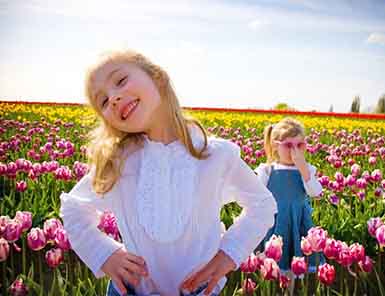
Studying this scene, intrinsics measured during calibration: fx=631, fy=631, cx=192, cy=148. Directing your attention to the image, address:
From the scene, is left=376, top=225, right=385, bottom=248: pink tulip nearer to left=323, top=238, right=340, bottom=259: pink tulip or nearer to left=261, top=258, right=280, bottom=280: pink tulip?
left=323, top=238, right=340, bottom=259: pink tulip

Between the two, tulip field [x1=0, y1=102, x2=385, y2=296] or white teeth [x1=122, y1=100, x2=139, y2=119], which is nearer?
white teeth [x1=122, y1=100, x2=139, y2=119]

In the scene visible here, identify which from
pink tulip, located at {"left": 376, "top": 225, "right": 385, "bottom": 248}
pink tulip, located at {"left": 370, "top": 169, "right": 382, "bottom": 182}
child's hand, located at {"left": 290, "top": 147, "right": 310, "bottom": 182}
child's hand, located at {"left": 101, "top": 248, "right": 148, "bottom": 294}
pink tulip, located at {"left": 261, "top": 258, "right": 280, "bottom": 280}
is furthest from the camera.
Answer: pink tulip, located at {"left": 370, "top": 169, "right": 382, "bottom": 182}

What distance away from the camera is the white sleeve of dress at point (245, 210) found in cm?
67

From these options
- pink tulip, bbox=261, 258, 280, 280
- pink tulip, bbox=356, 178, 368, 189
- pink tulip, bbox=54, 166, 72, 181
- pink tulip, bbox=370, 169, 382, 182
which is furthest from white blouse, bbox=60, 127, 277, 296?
pink tulip, bbox=370, 169, 382, 182

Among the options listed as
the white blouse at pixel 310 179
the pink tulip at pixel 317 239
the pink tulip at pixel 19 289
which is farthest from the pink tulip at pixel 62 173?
the pink tulip at pixel 317 239

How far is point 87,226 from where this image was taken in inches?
27.2

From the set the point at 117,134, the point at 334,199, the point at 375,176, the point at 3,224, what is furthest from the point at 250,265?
the point at 375,176

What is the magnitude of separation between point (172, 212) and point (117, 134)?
0.37 ft

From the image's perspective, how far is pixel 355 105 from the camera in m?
3.65

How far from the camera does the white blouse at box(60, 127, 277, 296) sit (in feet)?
2.21

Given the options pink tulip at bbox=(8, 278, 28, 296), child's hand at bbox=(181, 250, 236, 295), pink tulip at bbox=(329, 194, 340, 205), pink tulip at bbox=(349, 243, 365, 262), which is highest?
child's hand at bbox=(181, 250, 236, 295)

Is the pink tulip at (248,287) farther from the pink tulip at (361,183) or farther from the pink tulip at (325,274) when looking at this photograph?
the pink tulip at (361,183)

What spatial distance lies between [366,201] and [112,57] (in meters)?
0.97

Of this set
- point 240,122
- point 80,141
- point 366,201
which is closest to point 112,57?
point 366,201
